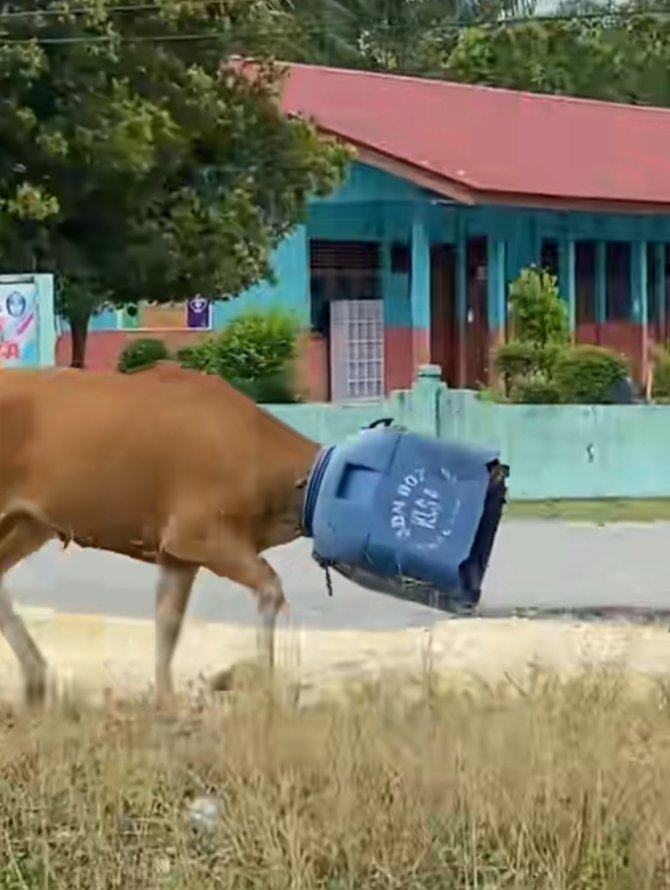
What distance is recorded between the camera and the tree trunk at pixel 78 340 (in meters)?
25.8

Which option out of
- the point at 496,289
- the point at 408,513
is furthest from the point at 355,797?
the point at 496,289

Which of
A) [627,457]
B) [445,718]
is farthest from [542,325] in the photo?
[445,718]

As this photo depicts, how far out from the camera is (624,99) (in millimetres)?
49562

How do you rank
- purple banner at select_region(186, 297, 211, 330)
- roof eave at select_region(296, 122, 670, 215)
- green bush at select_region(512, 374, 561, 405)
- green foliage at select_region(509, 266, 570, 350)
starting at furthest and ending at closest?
purple banner at select_region(186, 297, 211, 330) < roof eave at select_region(296, 122, 670, 215) < green foliage at select_region(509, 266, 570, 350) < green bush at select_region(512, 374, 561, 405)

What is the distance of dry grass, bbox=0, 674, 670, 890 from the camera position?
5.59m

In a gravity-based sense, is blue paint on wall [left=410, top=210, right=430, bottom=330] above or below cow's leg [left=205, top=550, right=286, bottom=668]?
above

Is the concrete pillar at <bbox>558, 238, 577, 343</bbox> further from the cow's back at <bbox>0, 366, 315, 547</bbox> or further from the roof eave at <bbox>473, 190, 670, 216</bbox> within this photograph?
the cow's back at <bbox>0, 366, 315, 547</bbox>

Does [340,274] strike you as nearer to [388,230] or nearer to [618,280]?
[388,230]

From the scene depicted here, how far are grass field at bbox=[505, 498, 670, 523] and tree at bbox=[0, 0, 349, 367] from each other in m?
6.10

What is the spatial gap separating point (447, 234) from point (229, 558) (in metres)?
22.7

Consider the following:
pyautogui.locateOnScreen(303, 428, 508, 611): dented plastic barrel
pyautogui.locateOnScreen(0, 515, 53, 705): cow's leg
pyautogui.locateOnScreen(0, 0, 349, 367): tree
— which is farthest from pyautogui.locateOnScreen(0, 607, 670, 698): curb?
pyautogui.locateOnScreen(0, 0, 349, 367): tree

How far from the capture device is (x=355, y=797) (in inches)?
230

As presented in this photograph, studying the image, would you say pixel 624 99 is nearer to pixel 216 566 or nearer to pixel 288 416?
pixel 288 416

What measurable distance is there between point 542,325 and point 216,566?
65.2ft
